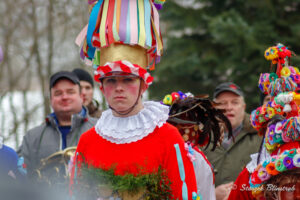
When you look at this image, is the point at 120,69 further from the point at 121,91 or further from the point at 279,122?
the point at 279,122

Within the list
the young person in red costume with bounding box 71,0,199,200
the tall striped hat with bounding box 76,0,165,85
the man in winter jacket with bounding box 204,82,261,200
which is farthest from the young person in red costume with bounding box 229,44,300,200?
the man in winter jacket with bounding box 204,82,261,200

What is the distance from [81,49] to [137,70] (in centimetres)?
64

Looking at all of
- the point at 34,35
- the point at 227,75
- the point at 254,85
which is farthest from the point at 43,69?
the point at 254,85

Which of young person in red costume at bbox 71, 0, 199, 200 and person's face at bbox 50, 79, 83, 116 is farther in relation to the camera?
person's face at bbox 50, 79, 83, 116

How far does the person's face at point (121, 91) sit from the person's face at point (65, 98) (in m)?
2.08

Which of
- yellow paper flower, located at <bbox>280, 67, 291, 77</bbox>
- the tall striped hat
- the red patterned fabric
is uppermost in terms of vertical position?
the tall striped hat

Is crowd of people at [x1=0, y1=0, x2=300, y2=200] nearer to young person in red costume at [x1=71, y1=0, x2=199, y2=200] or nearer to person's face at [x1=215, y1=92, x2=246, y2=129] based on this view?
young person in red costume at [x1=71, y1=0, x2=199, y2=200]

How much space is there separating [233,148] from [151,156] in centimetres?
228

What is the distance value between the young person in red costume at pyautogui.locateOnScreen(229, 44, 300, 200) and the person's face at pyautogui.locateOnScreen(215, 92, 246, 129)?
179 centimetres

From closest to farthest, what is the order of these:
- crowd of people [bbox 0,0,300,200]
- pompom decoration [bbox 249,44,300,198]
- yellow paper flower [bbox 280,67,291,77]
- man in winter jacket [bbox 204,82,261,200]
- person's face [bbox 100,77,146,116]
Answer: crowd of people [bbox 0,0,300,200] < pompom decoration [bbox 249,44,300,198] < person's face [bbox 100,77,146,116] < yellow paper flower [bbox 280,67,291,77] < man in winter jacket [bbox 204,82,261,200]

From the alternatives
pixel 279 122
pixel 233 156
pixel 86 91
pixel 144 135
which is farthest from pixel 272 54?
pixel 86 91

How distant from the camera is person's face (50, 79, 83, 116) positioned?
508cm

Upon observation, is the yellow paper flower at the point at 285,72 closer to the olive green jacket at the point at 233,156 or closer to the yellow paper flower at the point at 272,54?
the yellow paper flower at the point at 272,54

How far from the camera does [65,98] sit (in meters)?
5.10
